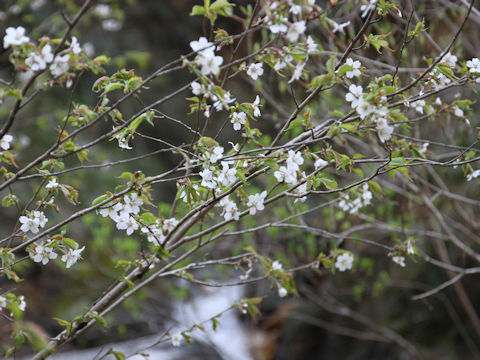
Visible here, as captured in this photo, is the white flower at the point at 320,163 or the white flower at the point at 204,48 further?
the white flower at the point at 320,163

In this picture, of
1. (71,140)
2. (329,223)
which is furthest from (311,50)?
(329,223)

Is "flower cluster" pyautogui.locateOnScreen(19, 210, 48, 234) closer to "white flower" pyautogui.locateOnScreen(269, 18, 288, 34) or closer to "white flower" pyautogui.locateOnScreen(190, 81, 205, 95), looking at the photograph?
"white flower" pyautogui.locateOnScreen(190, 81, 205, 95)

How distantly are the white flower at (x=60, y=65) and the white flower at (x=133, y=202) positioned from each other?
0.49 m

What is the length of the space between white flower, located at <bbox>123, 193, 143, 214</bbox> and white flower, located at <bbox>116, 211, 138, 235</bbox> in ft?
0.10

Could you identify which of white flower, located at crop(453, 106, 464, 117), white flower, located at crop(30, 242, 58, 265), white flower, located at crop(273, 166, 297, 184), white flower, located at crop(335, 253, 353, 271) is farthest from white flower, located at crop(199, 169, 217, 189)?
white flower, located at crop(453, 106, 464, 117)

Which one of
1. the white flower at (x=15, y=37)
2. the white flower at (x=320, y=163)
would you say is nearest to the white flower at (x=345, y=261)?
the white flower at (x=320, y=163)

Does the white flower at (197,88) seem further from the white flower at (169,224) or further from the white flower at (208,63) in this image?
the white flower at (169,224)

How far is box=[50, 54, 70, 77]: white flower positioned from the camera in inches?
57.1

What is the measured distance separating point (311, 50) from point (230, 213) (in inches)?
28.9

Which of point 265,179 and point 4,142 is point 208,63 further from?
point 265,179

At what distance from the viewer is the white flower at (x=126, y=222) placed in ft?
5.80

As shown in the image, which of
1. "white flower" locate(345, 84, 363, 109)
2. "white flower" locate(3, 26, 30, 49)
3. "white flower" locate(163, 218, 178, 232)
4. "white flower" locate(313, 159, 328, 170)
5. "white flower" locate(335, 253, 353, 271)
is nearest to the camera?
"white flower" locate(3, 26, 30, 49)

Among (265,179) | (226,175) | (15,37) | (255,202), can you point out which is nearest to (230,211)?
(255,202)

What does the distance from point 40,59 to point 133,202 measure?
1.94 ft
